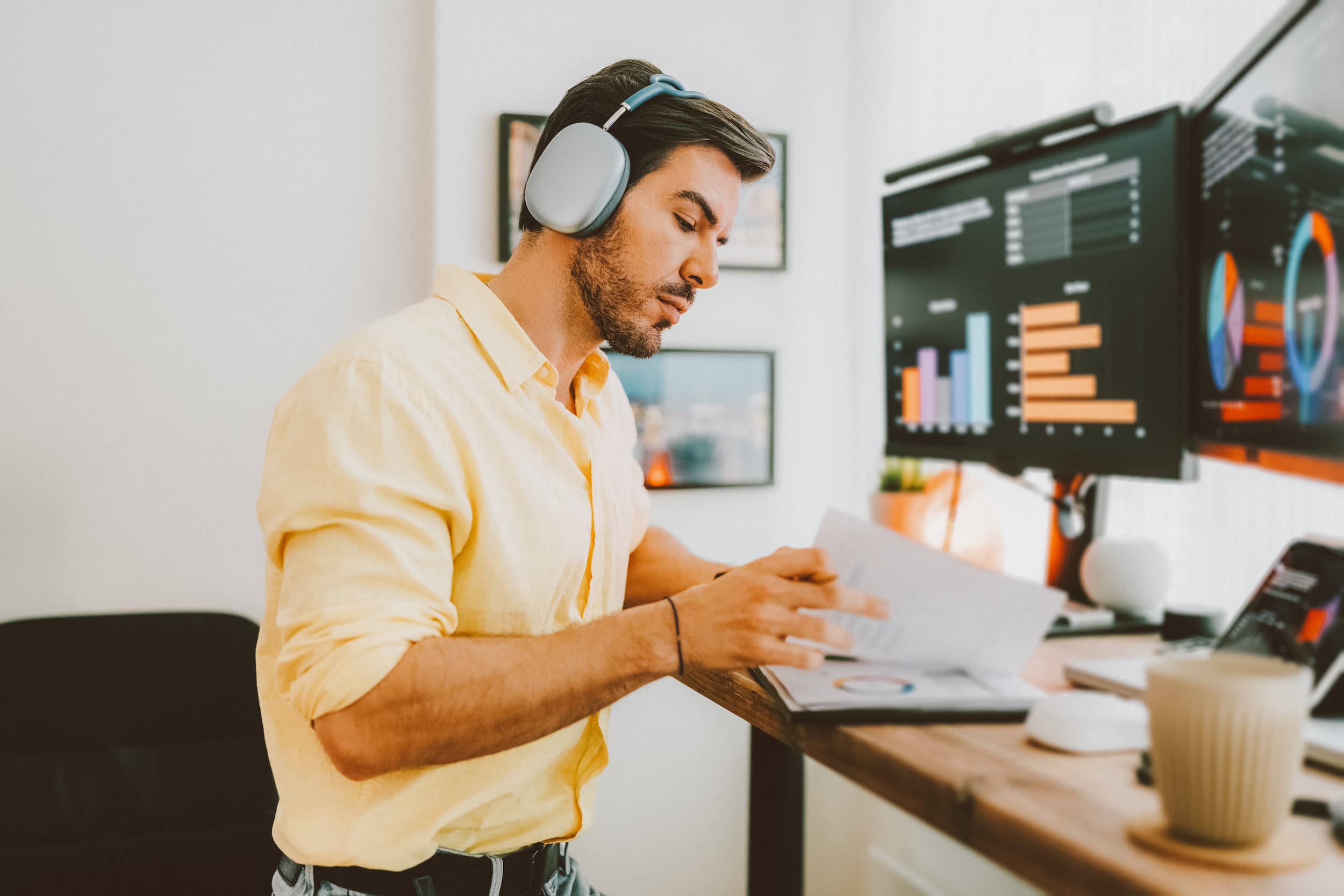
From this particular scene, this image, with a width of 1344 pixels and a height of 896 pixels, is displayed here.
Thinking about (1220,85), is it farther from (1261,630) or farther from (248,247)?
(248,247)

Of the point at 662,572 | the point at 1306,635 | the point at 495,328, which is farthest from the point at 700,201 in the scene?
the point at 1306,635

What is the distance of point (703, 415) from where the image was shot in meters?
2.13

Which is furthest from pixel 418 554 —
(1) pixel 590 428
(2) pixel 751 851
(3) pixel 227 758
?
(3) pixel 227 758

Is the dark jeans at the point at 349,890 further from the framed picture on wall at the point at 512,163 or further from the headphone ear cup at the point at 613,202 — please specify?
the framed picture on wall at the point at 512,163

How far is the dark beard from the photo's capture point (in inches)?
42.5

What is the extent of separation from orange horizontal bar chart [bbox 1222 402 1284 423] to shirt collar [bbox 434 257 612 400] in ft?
2.30

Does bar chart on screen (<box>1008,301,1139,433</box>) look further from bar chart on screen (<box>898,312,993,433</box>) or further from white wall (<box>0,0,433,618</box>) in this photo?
white wall (<box>0,0,433,618</box>)

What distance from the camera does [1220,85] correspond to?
0.98 meters

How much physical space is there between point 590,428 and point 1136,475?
0.67 metres

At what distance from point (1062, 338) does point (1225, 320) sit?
0.82 feet

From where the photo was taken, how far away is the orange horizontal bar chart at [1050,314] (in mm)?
1202

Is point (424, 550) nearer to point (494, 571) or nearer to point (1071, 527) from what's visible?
point (494, 571)

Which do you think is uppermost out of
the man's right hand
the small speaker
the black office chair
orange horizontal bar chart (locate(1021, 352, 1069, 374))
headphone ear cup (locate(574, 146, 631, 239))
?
headphone ear cup (locate(574, 146, 631, 239))

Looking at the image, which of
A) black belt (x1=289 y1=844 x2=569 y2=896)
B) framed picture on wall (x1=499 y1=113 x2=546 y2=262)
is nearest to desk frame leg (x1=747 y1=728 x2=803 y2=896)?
black belt (x1=289 y1=844 x2=569 y2=896)
